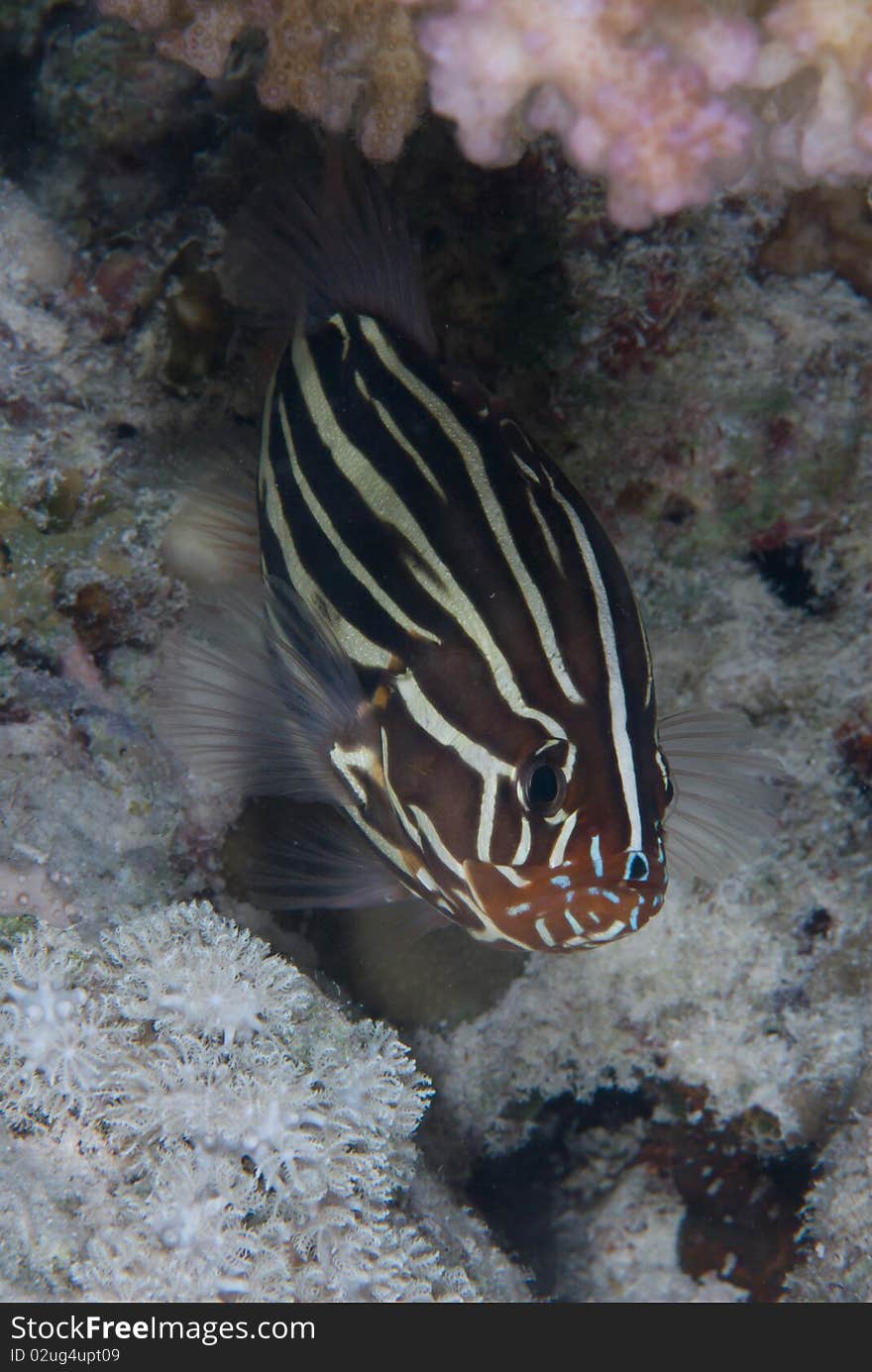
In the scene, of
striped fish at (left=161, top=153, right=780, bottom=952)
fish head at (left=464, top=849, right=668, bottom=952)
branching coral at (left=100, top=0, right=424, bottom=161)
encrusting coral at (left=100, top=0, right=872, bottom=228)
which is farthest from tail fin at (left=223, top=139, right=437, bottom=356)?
fish head at (left=464, top=849, right=668, bottom=952)

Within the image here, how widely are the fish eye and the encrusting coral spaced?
1.17 meters

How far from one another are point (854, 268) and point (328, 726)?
2096 mm

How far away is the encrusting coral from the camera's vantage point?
1788 millimetres

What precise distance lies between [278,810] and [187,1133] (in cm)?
110

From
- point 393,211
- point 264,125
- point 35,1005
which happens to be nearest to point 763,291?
point 393,211

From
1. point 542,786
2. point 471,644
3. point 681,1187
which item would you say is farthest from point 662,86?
point 681,1187

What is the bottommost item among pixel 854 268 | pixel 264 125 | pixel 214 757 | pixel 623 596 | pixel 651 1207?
pixel 651 1207

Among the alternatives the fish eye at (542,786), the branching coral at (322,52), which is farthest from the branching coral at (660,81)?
the fish eye at (542,786)

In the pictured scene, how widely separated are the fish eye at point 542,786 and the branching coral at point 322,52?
5.21 feet

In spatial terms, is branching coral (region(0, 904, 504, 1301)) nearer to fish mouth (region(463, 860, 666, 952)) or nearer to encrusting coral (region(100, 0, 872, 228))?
fish mouth (region(463, 860, 666, 952))

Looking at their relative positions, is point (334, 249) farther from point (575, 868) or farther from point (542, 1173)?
point (542, 1173)

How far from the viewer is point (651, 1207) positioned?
12.0ft

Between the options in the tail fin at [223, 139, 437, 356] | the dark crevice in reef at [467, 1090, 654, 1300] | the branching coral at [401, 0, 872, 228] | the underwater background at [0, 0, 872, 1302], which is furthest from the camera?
the dark crevice in reef at [467, 1090, 654, 1300]
